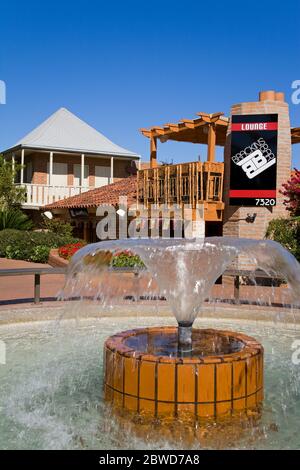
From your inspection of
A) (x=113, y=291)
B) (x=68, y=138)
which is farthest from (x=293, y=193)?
(x=68, y=138)

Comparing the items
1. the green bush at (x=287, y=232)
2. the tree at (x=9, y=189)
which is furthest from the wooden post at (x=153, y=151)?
the tree at (x=9, y=189)

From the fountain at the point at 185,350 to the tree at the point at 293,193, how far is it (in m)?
9.85

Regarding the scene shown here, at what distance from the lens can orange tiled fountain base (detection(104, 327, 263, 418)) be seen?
4723 mm

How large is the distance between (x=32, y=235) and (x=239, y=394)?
20.1 metres

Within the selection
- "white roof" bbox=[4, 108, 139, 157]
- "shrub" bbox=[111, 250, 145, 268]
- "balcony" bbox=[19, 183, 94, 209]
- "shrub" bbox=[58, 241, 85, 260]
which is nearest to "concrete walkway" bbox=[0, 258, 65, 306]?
"shrub" bbox=[111, 250, 145, 268]

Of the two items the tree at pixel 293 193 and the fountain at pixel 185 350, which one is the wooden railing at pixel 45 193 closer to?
the tree at pixel 293 193

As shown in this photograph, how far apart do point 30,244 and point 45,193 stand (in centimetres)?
732

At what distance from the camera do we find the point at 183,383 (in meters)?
4.71

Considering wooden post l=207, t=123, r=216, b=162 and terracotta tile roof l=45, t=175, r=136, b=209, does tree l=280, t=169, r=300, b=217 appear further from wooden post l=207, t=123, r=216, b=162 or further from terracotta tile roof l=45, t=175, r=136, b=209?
terracotta tile roof l=45, t=175, r=136, b=209

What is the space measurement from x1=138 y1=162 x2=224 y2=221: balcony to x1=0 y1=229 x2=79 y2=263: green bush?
17.1ft

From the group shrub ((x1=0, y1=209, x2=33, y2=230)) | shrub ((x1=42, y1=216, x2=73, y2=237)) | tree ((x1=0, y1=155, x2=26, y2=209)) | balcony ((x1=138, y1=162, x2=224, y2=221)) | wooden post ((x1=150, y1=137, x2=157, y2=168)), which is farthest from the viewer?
tree ((x1=0, y1=155, x2=26, y2=209))

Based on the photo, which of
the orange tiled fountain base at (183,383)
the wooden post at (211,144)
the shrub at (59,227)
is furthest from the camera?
the shrub at (59,227)

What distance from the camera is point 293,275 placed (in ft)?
19.4

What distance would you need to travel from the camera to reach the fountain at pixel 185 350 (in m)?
4.73
